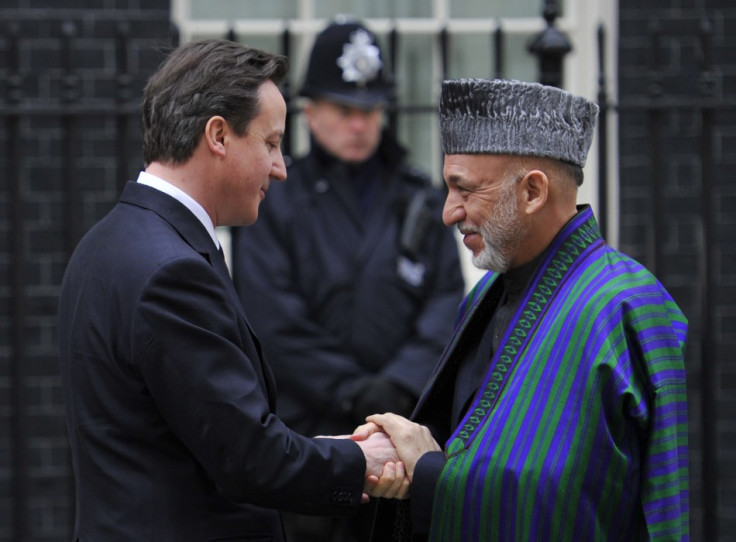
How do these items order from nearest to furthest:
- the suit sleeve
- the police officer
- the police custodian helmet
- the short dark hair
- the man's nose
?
the suit sleeve → the short dark hair → the man's nose → the police officer → the police custodian helmet

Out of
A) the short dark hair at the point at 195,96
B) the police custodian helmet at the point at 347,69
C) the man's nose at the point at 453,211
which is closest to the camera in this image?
the short dark hair at the point at 195,96

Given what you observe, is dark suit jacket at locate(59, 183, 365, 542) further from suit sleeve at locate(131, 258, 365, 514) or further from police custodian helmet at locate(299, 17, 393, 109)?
police custodian helmet at locate(299, 17, 393, 109)

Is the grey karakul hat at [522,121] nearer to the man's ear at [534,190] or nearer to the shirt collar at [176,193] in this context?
the man's ear at [534,190]

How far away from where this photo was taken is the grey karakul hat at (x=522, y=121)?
3113 mm

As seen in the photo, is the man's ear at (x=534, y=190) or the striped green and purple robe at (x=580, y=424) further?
the man's ear at (x=534, y=190)

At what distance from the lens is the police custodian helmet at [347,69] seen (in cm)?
484

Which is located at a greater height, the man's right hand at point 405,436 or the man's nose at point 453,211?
the man's nose at point 453,211

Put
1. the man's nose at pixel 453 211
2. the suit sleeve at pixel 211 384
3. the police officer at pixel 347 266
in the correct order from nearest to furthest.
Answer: the suit sleeve at pixel 211 384 < the man's nose at pixel 453 211 < the police officer at pixel 347 266

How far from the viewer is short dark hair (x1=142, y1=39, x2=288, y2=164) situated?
9.84ft

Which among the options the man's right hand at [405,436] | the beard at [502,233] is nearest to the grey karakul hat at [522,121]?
the beard at [502,233]

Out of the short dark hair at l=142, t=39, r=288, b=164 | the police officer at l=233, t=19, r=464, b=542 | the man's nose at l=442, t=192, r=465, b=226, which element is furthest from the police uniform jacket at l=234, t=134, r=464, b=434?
the short dark hair at l=142, t=39, r=288, b=164

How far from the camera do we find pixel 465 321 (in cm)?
342

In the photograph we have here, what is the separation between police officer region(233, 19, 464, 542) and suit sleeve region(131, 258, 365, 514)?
5.02ft

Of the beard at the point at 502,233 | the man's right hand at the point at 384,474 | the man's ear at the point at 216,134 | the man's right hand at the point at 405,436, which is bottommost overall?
the man's right hand at the point at 384,474
